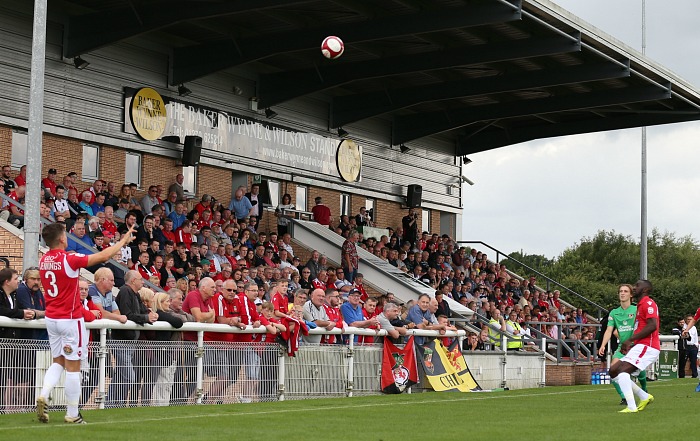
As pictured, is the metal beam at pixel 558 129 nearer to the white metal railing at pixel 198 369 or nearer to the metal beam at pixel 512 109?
the metal beam at pixel 512 109

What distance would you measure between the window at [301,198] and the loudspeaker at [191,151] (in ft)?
17.9

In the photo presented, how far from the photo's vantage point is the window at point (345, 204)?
3509 centimetres

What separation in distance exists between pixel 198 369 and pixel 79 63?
1195cm

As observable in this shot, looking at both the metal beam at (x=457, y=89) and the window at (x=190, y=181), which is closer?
the window at (x=190, y=181)

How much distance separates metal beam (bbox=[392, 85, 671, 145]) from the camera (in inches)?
1283

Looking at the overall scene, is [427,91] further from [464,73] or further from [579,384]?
[579,384]

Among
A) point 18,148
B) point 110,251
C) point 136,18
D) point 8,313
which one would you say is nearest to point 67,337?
point 110,251

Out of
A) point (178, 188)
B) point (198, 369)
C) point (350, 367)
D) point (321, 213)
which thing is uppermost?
point (178, 188)

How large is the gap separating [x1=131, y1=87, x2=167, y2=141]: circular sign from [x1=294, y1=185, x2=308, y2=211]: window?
21.3 feet

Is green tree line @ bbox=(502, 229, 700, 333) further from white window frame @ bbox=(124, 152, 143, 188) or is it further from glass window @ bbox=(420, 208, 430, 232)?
white window frame @ bbox=(124, 152, 143, 188)

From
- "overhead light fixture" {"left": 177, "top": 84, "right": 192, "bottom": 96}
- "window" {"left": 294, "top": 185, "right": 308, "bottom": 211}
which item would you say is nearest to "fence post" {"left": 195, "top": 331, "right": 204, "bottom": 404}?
"overhead light fixture" {"left": 177, "top": 84, "right": 192, "bottom": 96}

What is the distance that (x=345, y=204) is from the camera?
3531 centimetres

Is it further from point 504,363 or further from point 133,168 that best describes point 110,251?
point 133,168

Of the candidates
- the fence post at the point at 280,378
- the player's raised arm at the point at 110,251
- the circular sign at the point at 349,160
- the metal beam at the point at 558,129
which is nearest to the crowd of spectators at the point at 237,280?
the fence post at the point at 280,378
